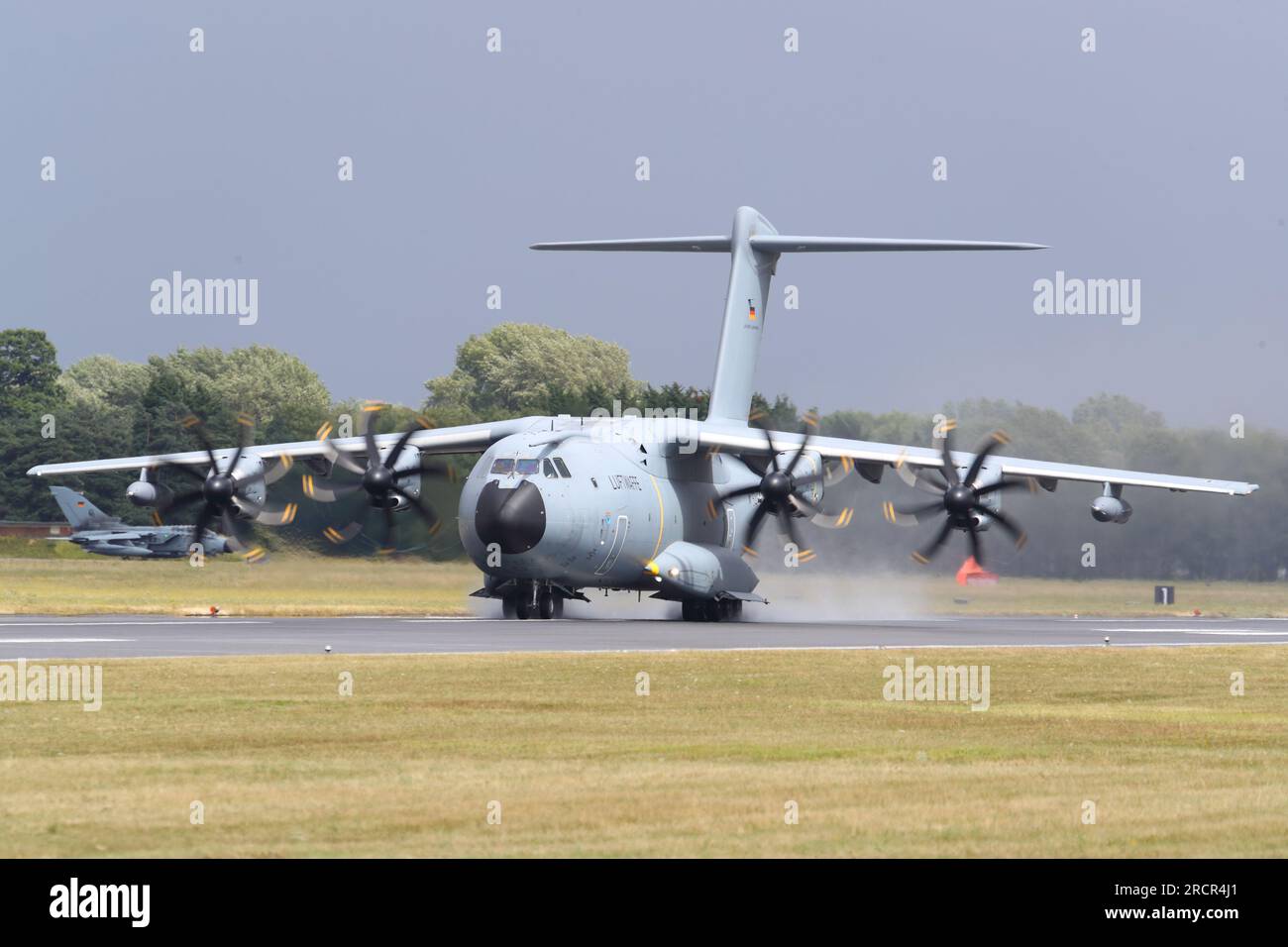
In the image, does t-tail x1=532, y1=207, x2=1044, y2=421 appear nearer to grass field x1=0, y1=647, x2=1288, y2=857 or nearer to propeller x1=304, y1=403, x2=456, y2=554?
propeller x1=304, y1=403, x2=456, y2=554

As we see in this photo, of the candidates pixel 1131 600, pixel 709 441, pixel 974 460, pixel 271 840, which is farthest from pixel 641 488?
pixel 271 840

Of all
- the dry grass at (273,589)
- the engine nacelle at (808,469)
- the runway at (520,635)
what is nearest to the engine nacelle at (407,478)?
the runway at (520,635)

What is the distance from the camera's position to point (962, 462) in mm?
40312

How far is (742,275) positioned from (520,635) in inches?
692

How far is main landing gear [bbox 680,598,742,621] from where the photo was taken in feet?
143

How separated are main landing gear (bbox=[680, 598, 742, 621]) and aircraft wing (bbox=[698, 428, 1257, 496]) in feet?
13.3

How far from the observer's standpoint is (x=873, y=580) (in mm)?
47750

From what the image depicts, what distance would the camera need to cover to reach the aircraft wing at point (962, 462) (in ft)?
133

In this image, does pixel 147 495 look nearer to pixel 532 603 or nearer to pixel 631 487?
pixel 532 603

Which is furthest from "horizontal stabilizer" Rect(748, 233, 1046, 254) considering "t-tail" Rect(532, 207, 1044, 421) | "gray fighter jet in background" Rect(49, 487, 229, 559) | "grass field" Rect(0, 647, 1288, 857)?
"gray fighter jet in background" Rect(49, 487, 229, 559)

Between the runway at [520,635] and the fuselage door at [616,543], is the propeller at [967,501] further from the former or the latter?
the fuselage door at [616,543]

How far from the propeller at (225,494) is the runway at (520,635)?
242 centimetres

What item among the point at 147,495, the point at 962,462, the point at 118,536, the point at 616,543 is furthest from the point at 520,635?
the point at 118,536
